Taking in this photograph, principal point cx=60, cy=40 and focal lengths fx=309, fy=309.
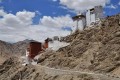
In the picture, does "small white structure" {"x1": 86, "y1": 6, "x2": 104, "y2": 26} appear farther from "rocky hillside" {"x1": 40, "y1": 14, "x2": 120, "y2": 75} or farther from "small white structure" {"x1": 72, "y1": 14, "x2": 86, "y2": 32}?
"rocky hillside" {"x1": 40, "y1": 14, "x2": 120, "y2": 75}

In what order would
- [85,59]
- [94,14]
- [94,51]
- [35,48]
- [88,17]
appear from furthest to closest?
1. [35,48]
2. [88,17]
3. [94,14]
4. [85,59]
5. [94,51]

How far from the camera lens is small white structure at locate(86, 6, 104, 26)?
68.4 m

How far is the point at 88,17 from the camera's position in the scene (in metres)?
70.4

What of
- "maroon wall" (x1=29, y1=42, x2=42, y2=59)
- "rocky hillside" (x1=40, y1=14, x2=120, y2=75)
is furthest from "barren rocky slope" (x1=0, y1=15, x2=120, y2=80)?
"maroon wall" (x1=29, y1=42, x2=42, y2=59)

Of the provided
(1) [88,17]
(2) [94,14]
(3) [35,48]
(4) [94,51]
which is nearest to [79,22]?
(1) [88,17]

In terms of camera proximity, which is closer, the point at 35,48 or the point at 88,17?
the point at 88,17

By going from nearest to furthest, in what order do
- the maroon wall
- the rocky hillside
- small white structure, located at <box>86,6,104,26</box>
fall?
the rocky hillside
small white structure, located at <box>86,6,104,26</box>
the maroon wall

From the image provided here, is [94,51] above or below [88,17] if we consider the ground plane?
below

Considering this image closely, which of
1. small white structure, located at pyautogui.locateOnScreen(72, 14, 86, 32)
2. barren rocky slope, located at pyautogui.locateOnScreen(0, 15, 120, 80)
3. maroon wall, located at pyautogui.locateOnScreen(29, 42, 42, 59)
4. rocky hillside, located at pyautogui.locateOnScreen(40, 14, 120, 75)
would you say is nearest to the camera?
barren rocky slope, located at pyautogui.locateOnScreen(0, 15, 120, 80)

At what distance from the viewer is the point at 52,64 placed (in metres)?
62.7

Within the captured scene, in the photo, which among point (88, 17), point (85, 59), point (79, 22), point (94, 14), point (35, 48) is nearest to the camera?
point (85, 59)

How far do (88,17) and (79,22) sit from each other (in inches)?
124

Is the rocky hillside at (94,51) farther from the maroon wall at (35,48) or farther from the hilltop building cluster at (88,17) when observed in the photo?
the maroon wall at (35,48)

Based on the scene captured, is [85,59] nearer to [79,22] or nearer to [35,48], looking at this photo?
[79,22]
